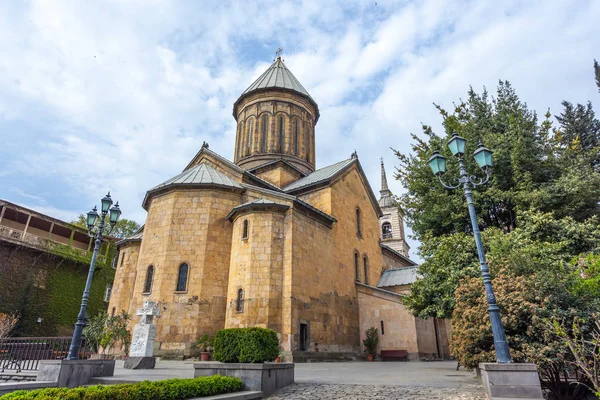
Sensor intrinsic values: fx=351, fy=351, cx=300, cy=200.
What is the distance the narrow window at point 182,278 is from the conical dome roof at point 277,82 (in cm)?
1406

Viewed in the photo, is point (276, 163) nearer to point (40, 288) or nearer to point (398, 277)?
point (398, 277)

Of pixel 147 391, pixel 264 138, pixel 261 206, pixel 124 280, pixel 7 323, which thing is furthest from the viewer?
pixel 264 138

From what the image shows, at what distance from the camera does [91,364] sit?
24.0 feet

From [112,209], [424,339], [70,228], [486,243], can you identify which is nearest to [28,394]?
[112,209]

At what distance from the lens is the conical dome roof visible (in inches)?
943

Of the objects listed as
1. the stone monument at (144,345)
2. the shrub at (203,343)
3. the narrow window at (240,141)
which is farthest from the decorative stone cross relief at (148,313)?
the narrow window at (240,141)

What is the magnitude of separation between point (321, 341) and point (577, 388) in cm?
930

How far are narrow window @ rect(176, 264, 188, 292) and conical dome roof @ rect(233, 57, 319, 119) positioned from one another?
1406 centimetres

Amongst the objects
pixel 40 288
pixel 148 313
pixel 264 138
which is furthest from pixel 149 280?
pixel 40 288

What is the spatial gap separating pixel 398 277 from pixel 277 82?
15186 mm

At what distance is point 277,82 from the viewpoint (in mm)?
24438

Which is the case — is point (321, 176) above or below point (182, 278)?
above

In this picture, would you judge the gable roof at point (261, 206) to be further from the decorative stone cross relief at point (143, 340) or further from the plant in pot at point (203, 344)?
the decorative stone cross relief at point (143, 340)

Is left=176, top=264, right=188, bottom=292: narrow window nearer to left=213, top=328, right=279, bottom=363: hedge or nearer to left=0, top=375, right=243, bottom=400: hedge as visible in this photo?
left=213, top=328, right=279, bottom=363: hedge
